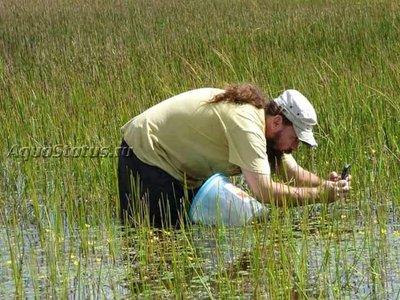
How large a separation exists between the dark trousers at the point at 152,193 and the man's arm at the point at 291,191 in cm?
54

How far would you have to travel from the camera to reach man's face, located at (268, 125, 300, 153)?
586 cm

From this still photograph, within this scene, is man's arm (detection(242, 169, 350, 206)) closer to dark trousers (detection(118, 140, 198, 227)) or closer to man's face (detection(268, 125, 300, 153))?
man's face (detection(268, 125, 300, 153))

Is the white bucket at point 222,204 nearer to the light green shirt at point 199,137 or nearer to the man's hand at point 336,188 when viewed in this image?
the light green shirt at point 199,137

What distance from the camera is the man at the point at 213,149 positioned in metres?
5.77

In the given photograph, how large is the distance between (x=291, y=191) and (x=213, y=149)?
58cm

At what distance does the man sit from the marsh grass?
169 mm

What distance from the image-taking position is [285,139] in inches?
232

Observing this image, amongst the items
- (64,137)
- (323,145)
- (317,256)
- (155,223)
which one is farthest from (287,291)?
(64,137)

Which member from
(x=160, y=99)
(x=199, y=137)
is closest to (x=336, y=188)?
(x=199, y=137)

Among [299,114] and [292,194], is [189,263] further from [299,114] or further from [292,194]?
[299,114]

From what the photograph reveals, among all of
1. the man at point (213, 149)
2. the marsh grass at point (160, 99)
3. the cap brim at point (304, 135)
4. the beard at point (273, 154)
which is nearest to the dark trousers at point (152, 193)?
the man at point (213, 149)

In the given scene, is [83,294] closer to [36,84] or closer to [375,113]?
[375,113]

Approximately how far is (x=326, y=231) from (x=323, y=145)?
1674 millimetres

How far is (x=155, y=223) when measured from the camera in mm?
6301
